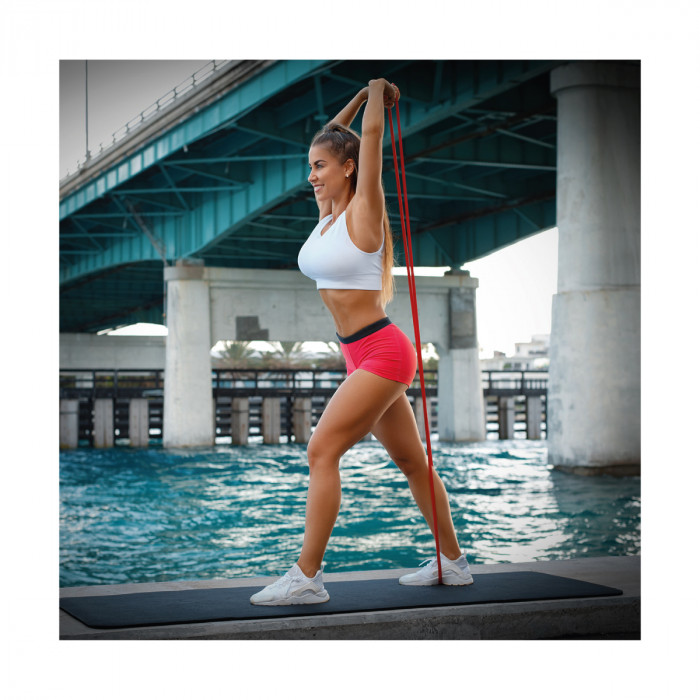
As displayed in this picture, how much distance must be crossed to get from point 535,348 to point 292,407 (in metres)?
63.6

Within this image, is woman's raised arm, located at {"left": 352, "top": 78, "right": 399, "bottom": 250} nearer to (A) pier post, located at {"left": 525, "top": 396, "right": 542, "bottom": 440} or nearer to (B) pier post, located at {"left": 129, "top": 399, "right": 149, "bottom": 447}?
(B) pier post, located at {"left": 129, "top": 399, "right": 149, "bottom": 447}

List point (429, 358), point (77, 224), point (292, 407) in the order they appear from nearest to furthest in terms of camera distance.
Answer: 1. point (77, 224)
2. point (292, 407)
3. point (429, 358)

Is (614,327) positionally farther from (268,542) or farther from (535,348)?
(535,348)

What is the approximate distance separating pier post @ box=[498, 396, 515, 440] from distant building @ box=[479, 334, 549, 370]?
51.4 metres

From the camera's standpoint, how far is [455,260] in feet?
101

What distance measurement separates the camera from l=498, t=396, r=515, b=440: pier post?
35.6m

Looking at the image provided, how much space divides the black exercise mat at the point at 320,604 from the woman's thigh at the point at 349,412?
68 centimetres

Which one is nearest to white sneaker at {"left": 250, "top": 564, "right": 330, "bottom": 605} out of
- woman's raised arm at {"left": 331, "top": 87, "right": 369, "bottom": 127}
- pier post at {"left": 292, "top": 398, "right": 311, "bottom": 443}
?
woman's raised arm at {"left": 331, "top": 87, "right": 369, "bottom": 127}

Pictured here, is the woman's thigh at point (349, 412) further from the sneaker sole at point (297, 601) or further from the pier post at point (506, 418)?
the pier post at point (506, 418)

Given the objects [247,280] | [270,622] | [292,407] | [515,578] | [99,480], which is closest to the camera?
[270,622]

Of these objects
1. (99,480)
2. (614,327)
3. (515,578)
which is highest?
(614,327)

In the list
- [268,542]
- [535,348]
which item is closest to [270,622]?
[268,542]

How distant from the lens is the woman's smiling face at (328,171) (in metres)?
4.17

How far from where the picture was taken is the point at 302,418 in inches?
1336
